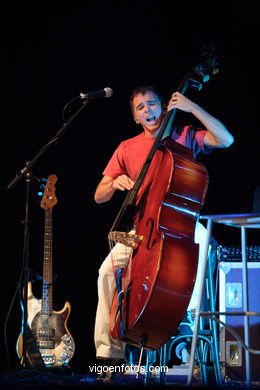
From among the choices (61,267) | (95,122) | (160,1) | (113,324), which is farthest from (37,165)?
(113,324)

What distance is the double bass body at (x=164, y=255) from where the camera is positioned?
2631mm

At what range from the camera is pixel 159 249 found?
2641 mm

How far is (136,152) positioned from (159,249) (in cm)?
112

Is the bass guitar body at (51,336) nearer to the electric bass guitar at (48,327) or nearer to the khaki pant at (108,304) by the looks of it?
the electric bass guitar at (48,327)

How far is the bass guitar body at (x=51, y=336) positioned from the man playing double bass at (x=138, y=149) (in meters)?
0.83

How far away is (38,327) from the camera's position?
3.92 meters

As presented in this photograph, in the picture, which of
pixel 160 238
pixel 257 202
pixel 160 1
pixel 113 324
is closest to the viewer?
pixel 257 202

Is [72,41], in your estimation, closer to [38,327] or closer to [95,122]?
[95,122]

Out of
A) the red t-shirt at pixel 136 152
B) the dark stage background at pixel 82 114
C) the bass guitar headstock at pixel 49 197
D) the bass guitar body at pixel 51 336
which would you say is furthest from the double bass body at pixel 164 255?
the dark stage background at pixel 82 114

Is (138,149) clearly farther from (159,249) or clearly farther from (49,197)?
(159,249)

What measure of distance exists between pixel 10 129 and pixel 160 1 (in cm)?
165

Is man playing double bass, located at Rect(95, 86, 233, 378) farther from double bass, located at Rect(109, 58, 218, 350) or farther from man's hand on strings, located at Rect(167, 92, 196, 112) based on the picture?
double bass, located at Rect(109, 58, 218, 350)

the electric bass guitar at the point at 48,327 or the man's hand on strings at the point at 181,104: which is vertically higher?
the man's hand on strings at the point at 181,104

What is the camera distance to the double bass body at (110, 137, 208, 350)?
2.63 m
